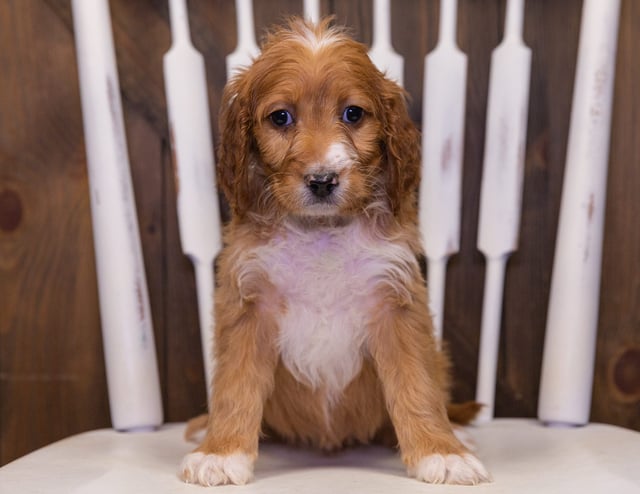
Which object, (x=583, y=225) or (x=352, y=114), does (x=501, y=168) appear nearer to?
(x=583, y=225)

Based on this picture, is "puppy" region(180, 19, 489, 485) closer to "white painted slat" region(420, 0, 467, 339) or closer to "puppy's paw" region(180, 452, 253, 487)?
"puppy's paw" region(180, 452, 253, 487)

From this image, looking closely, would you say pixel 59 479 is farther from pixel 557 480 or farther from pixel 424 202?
pixel 424 202

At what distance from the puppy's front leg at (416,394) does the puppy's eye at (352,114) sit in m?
0.24

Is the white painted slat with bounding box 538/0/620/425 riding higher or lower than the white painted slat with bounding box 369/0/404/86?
lower

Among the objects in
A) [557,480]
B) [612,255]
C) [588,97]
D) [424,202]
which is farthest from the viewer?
[612,255]

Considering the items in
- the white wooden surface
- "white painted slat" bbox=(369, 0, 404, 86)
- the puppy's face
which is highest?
"white painted slat" bbox=(369, 0, 404, 86)

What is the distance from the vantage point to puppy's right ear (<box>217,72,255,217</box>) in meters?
1.10

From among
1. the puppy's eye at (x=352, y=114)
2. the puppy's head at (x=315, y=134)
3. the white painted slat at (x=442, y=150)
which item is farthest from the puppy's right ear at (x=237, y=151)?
the white painted slat at (x=442, y=150)

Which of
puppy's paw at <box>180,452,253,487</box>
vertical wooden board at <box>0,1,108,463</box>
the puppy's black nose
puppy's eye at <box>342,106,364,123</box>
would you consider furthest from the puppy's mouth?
vertical wooden board at <box>0,1,108,463</box>

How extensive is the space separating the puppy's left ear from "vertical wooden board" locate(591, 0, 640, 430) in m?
0.51

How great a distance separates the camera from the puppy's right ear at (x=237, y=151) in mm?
1099

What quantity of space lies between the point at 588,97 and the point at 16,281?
999 millimetres

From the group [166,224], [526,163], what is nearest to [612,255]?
[526,163]

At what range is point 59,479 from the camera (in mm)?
931
